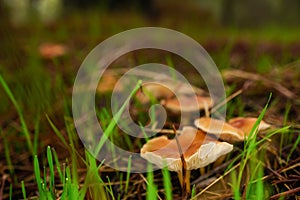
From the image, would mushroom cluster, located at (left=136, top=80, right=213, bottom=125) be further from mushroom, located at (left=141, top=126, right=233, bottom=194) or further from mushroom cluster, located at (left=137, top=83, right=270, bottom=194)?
mushroom, located at (left=141, top=126, right=233, bottom=194)

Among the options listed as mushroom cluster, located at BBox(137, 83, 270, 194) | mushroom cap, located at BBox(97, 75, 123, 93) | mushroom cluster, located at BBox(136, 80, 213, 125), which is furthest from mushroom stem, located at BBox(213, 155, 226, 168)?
mushroom cap, located at BBox(97, 75, 123, 93)

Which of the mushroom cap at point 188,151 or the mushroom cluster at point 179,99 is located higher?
the mushroom cluster at point 179,99

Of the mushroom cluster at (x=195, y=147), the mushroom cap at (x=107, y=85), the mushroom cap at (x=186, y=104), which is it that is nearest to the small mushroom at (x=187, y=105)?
the mushroom cap at (x=186, y=104)

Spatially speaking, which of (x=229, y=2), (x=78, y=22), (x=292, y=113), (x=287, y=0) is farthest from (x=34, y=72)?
(x=287, y=0)

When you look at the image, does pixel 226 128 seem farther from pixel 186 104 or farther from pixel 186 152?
pixel 186 104

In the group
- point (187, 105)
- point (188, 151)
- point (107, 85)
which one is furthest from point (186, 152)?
point (107, 85)

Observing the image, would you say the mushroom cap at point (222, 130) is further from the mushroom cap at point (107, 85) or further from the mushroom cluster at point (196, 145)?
the mushroom cap at point (107, 85)
